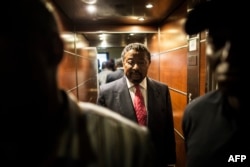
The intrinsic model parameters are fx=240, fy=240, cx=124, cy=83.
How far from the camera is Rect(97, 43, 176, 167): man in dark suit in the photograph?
190cm

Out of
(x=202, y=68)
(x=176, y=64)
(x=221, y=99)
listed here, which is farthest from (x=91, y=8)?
(x=221, y=99)

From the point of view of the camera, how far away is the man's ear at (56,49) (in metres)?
0.56

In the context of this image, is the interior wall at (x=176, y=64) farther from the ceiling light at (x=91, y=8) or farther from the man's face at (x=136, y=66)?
the ceiling light at (x=91, y=8)

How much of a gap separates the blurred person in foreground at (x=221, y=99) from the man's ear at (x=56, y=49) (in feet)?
1.34

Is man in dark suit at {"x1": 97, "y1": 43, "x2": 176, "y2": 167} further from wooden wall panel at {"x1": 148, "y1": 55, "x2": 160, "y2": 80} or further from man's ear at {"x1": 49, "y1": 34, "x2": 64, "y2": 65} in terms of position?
wooden wall panel at {"x1": 148, "y1": 55, "x2": 160, "y2": 80}

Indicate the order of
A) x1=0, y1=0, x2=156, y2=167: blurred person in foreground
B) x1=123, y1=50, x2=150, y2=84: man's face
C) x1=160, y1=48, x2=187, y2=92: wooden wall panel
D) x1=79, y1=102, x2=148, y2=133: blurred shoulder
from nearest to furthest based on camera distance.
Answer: x1=0, y1=0, x2=156, y2=167: blurred person in foreground → x1=79, y1=102, x2=148, y2=133: blurred shoulder → x1=123, y1=50, x2=150, y2=84: man's face → x1=160, y1=48, x2=187, y2=92: wooden wall panel

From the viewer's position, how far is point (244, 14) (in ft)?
2.10

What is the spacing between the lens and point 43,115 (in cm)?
52

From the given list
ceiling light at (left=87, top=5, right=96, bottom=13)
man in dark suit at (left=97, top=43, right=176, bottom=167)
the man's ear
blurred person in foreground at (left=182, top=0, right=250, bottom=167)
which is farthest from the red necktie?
ceiling light at (left=87, top=5, right=96, bottom=13)

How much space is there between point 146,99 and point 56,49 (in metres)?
1.43

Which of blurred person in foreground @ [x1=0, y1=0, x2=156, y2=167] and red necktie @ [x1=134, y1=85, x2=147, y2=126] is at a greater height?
blurred person in foreground @ [x1=0, y1=0, x2=156, y2=167]

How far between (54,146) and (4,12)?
1.00ft

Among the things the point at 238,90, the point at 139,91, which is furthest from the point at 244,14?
the point at 139,91

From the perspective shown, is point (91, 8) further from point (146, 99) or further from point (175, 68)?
point (146, 99)
